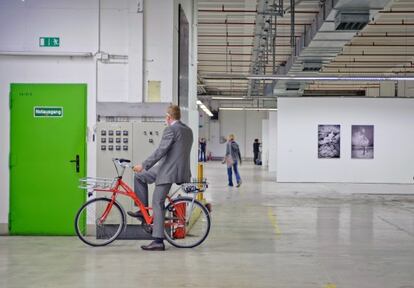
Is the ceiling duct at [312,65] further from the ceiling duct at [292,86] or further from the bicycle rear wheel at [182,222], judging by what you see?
the bicycle rear wheel at [182,222]

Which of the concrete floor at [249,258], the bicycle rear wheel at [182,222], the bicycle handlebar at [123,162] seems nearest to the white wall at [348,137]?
the concrete floor at [249,258]

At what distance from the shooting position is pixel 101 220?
7430mm

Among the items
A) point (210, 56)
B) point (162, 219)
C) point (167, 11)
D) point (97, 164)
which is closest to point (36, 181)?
point (97, 164)

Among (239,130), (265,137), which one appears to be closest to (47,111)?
(265,137)

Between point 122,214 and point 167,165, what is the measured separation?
87cm

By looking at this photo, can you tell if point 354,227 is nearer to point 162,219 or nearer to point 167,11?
point 162,219

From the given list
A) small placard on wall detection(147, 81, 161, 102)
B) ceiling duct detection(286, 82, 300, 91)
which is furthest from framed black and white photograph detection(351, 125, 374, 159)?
small placard on wall detection(147, 81, 161, 102)

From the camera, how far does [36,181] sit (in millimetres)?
8125

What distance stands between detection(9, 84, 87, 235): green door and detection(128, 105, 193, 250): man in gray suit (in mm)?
1379

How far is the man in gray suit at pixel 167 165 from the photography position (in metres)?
6.98

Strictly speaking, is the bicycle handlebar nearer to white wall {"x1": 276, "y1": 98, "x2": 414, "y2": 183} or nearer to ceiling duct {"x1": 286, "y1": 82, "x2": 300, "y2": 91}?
ceiling duct {"x1": 286, "y1": 82, "x2": 300, "y2": 91}

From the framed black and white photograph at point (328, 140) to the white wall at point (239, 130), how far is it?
2362 centimetres

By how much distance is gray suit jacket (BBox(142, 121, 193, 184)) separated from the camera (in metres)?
6.98

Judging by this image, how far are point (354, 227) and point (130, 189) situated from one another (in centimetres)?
399
